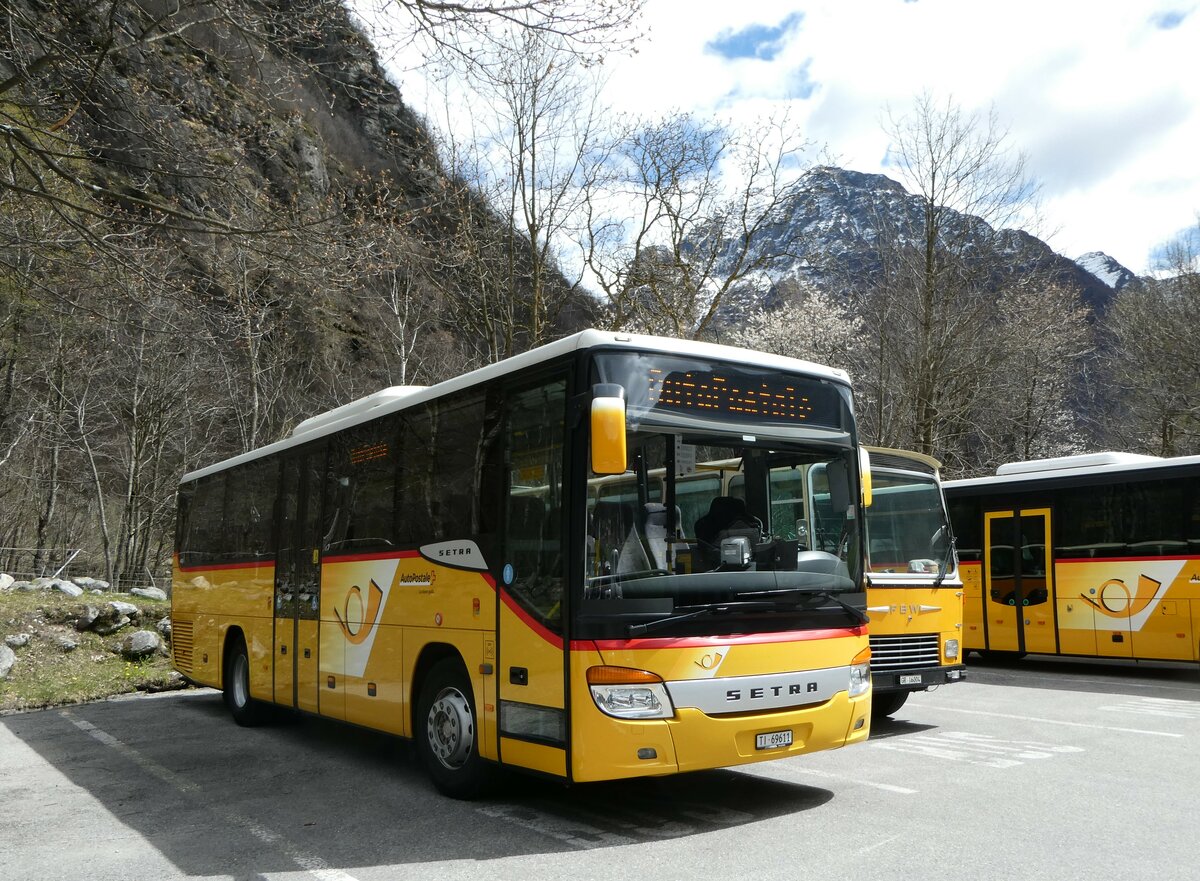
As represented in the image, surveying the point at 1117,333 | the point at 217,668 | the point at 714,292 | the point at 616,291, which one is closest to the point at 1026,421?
the point at 1117,333

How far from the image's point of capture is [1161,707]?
38.7 ft

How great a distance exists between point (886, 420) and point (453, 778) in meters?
25.3

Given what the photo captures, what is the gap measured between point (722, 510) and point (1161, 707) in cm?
810

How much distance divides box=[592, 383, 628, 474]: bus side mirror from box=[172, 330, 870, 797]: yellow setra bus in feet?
0.04

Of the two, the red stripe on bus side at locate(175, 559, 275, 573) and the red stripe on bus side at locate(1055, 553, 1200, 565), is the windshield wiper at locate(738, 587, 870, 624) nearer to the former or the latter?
the red stripe on bus side at locate(175, 559, 275, 573)

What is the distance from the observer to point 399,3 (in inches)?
355

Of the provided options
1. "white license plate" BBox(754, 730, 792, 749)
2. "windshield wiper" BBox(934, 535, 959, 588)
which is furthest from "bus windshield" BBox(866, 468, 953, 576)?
"white license plate" BBox(754, 730, 792, 749)

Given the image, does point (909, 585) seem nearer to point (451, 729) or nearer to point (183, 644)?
point (451, 729)

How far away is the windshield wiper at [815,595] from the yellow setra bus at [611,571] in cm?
2

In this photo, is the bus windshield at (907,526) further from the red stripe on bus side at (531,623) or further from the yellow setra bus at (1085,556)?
the red stripe on bus side at (531,623)

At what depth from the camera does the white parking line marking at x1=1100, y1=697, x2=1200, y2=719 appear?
36.7 ft

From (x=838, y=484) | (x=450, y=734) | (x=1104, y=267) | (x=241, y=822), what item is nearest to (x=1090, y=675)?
(x=838, y=484)

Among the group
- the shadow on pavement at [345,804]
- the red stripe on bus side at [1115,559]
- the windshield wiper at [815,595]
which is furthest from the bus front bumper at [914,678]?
the red stripe on bus side at [1115,559]

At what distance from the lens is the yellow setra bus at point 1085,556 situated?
563 inches
